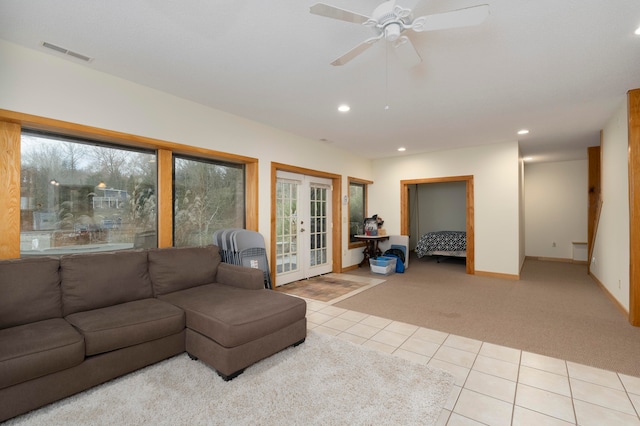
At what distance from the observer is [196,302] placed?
2.60 meters

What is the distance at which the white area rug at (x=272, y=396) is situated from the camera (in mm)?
1804

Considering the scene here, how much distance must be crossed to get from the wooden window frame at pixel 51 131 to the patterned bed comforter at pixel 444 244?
5384 mm

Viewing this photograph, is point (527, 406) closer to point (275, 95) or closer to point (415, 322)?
point (415, 322)

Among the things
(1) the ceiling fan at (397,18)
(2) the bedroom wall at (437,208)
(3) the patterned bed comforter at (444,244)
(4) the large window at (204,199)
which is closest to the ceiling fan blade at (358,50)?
(1) the ceiling fan at (397,18)

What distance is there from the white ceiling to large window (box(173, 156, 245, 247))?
0.85m

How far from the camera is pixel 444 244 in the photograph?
23.9ft

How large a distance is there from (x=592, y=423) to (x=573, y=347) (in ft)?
4.10

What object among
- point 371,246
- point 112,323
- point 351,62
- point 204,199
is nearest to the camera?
point 112,323

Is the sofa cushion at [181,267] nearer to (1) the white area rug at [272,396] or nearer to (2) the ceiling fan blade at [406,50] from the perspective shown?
(1) the white area rug at [272,396]

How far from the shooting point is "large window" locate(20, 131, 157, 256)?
2695 mm

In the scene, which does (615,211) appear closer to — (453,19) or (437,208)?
(453,19)

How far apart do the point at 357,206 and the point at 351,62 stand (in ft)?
15.3

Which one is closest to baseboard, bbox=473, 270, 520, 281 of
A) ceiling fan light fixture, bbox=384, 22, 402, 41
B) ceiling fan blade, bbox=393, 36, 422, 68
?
ceiling fan blade, bbox=393, 36, 422, 68

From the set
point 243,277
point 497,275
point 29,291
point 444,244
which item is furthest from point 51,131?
point 444,244
